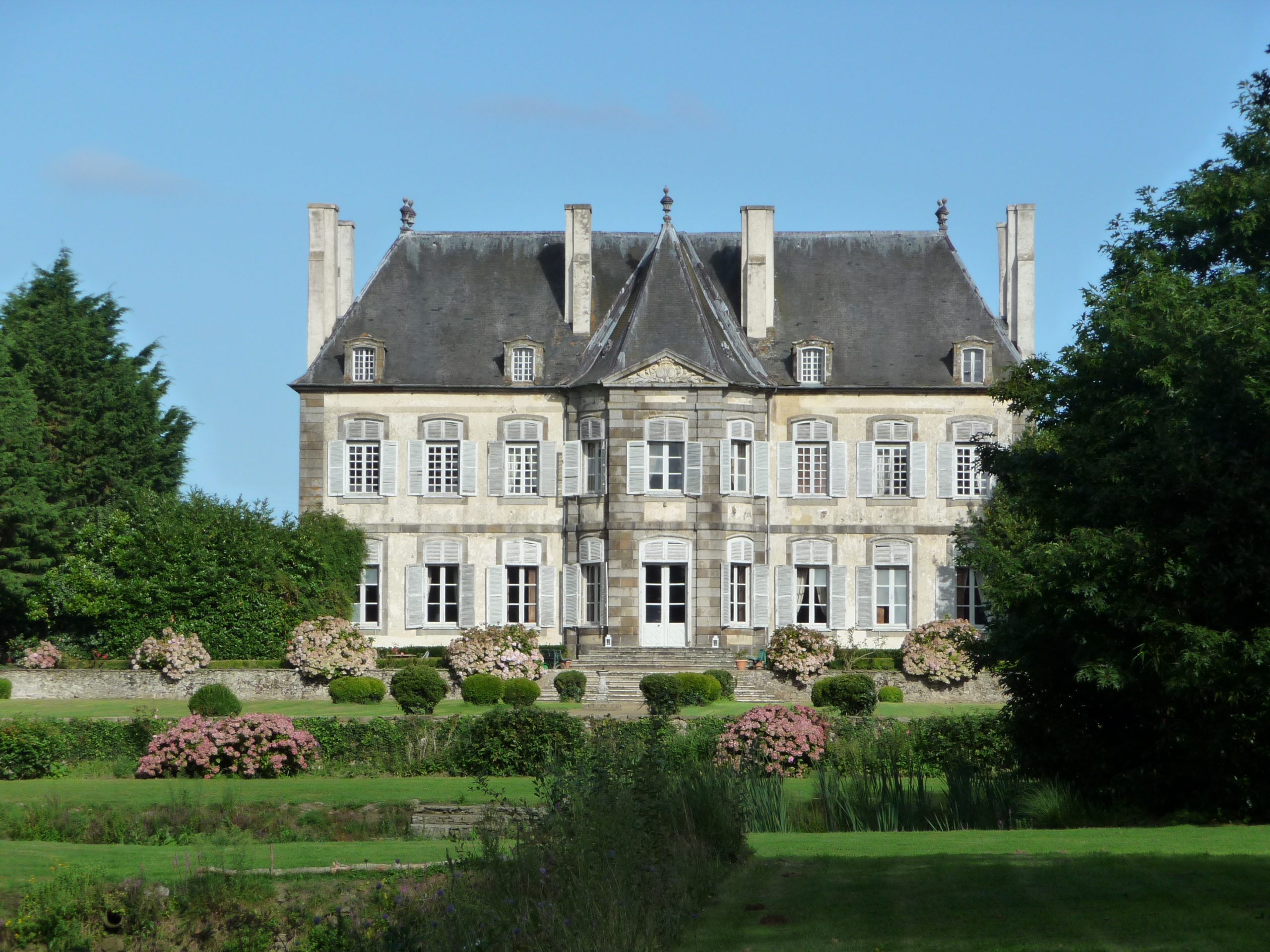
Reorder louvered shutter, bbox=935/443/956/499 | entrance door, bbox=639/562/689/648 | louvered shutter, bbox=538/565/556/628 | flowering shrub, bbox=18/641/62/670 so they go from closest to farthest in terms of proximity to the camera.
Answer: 1. flowering shrub, bbox=18/641/62/670
2. entrance door, bbox=639/562/689/648
3. louvered shutter, bbox=538/565/556/628
4. louvered shutter, bbox=935/443/956/499

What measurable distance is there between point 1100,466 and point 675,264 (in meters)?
22.1

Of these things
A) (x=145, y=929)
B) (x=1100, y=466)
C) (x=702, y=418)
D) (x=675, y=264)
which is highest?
(x=675, y=264)

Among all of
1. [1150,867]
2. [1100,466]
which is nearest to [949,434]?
[1100,466]

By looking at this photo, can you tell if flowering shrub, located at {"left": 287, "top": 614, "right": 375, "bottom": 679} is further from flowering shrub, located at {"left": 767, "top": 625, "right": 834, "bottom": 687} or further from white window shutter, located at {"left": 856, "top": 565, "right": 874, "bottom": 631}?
white window shutter, located at {"left": 856, "top": 565, "right": 874, "bottom": 631}

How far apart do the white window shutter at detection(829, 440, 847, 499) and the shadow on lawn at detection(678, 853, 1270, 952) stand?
24.8 meters

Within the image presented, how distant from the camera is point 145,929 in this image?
10.5 meters

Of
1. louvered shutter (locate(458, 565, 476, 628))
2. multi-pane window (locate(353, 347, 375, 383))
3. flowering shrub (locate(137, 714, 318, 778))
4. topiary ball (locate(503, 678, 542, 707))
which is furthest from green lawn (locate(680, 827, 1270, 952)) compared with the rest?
multi-pane window (locate(353, 347, 375, 383))

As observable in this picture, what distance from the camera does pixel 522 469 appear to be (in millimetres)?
36000

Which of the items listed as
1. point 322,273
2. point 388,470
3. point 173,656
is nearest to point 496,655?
point 173,656

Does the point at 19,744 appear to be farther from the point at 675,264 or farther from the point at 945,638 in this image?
the point at 675,264

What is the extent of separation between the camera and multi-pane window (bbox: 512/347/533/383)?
3597cm

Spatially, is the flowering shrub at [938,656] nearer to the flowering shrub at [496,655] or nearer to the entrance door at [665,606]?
the entrance door at [665,606]

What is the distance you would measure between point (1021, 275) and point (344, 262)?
15182mm

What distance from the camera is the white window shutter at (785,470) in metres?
35.7
